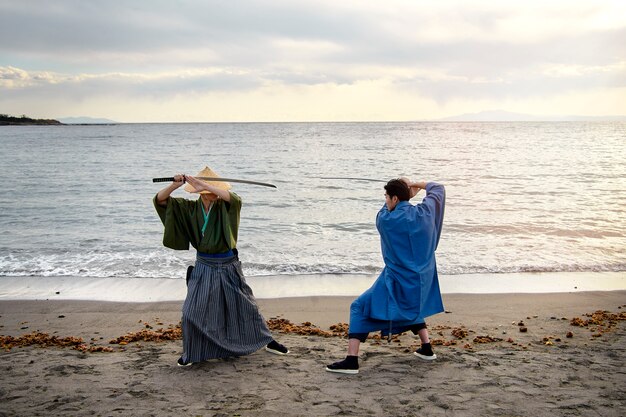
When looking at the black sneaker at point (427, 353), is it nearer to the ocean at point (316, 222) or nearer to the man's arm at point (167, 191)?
the man's arm at point (167, 191)

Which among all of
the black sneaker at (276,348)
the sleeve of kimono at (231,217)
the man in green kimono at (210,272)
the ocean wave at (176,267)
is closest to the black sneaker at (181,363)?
the man in green kimono at (210,272)

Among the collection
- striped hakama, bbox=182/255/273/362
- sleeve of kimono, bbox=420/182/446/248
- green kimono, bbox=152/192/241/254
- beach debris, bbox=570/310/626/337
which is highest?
sleeve of kimono, bbox=420/182/446/248

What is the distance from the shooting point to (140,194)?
2094cm

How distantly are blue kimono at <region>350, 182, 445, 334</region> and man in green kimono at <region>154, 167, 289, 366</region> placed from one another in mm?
1073

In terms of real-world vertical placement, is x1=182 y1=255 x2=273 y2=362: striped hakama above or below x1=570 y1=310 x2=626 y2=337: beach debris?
above

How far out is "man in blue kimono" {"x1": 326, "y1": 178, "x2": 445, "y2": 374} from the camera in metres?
4.70

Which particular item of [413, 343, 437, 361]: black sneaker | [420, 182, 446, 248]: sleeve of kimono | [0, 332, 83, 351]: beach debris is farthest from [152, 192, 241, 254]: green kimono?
[413, 343, 437, 361]: black sneaker

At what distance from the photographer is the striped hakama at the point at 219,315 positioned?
4.90 m

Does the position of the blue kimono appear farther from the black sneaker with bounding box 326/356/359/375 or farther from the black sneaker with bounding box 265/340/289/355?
the black sneaker with bounding box 265/340/289/355

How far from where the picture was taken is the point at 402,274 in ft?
15.5

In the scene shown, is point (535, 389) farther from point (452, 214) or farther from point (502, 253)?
point (452, 214)

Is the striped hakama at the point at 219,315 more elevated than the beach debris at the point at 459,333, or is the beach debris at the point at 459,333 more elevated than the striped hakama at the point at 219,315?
the striped hakama at the point at 219,315

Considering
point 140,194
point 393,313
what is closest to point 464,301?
point 393,313

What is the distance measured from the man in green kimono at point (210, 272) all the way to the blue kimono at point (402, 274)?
1.07 m
